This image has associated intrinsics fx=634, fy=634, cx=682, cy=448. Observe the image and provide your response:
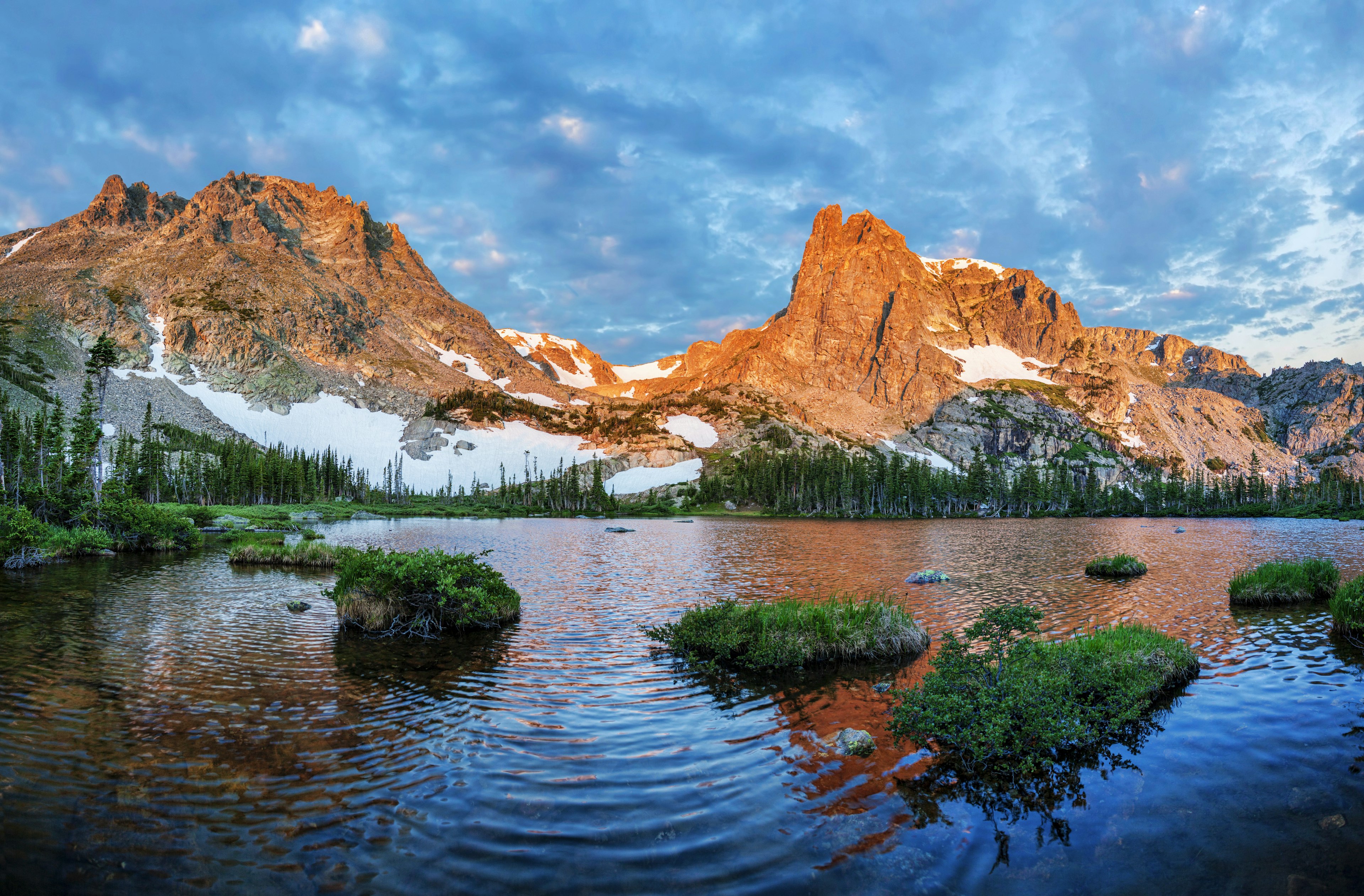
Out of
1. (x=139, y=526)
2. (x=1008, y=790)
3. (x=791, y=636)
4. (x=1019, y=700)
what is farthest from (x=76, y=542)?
(x=1019, y=700)

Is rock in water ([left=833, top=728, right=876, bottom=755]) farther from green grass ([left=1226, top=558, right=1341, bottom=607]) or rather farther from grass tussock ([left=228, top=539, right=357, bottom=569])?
grass tussock ([left=228, top=539, right=357, bottom=569])

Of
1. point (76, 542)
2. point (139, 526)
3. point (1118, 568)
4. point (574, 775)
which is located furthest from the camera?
point (139, 526)

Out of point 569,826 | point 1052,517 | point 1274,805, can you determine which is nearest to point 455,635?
point 569,826

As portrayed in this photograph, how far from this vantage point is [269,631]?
2422 cm

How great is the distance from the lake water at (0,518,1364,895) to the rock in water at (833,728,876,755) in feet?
0.96

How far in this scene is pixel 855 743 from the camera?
44.4ft

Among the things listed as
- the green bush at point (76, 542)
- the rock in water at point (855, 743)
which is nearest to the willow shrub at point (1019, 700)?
the rock in water at point (855, 743)

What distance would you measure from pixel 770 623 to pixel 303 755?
43.8 ft

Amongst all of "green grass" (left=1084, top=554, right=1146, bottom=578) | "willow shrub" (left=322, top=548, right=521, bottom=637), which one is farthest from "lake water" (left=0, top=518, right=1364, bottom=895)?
"green grass" (left=1084, top=554, right=1146, bottom=578)

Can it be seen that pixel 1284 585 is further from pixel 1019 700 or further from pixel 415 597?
pixel 415 597

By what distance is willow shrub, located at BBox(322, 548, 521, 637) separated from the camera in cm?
2375

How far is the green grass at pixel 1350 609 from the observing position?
74.8 feet

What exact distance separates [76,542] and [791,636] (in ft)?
171

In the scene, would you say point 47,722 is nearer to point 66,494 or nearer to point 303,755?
point 303,755
